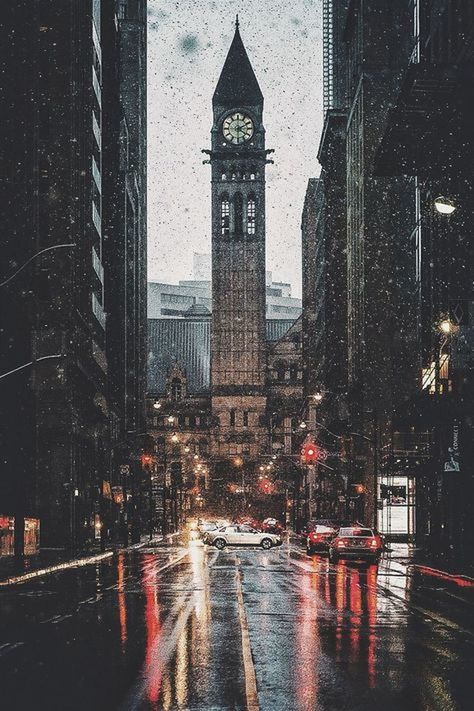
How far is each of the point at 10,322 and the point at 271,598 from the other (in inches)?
1665

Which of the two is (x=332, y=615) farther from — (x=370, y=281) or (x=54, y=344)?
(x=370, y=281)

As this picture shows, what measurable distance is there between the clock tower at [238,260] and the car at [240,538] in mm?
105256

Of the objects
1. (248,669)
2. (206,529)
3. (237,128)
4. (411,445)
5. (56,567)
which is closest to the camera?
(248,669)

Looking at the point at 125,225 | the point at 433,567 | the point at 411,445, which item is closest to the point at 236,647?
the point at 433,567

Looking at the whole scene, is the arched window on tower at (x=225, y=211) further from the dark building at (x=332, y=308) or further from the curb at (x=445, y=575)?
the curb at (x=445, y=575)

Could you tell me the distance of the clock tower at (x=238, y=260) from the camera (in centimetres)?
18425

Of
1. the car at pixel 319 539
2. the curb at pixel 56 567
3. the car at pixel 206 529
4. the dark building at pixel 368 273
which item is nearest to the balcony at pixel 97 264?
the car at pixel 206 529

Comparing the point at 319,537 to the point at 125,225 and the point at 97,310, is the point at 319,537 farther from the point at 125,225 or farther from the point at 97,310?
the point at 125,225

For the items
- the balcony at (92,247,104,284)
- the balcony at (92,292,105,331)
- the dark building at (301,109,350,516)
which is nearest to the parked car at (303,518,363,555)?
the balcony at (92,292,105,331)

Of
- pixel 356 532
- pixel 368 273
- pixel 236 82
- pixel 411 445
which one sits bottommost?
pixel 356 532

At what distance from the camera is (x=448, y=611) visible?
26.7 meters

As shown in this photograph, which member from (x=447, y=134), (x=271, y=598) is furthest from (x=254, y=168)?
(x=271, y=598)

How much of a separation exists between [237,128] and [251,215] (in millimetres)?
13350

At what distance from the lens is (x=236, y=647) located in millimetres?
18312
